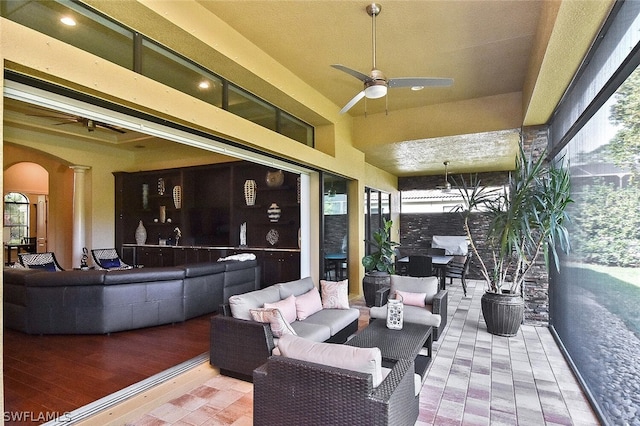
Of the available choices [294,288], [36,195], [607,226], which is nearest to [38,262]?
[294,288]

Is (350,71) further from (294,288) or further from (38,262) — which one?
(38,262)

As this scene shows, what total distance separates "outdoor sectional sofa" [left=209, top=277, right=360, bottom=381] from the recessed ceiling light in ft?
8.31

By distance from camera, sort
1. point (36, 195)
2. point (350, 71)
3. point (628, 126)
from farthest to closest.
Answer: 1. point (36, 195)
2. point (350, 71)
3. point (628, 126)

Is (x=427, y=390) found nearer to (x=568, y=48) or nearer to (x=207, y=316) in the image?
(x=568, y=48)

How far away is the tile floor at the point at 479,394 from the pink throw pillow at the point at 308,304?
0.96m

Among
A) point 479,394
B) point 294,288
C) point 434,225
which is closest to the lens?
point 479,394

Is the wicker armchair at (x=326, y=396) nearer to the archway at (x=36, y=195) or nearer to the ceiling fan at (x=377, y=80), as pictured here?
the ceiling fan at (x=377, y=80)

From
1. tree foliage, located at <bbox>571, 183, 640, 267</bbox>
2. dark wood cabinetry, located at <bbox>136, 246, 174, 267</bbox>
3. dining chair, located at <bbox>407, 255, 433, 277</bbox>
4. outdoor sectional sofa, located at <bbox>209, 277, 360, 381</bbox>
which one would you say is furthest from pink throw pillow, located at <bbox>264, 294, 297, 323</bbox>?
dark wood cabinetry, located at <bbox>136, 246, 174, 267</bbox>

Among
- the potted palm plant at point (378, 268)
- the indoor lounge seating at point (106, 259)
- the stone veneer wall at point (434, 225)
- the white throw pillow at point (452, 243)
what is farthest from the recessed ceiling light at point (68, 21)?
the white throw pillow at point (452, 243)

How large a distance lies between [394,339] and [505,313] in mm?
2026

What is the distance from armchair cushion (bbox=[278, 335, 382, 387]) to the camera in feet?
6.32

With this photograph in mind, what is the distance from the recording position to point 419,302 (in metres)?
4.42

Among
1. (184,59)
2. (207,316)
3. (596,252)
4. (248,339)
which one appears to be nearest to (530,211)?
(596,252)

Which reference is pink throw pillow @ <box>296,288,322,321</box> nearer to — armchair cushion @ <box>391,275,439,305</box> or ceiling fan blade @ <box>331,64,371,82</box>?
armchair cushion @ <box>391,275,439,305</box>
